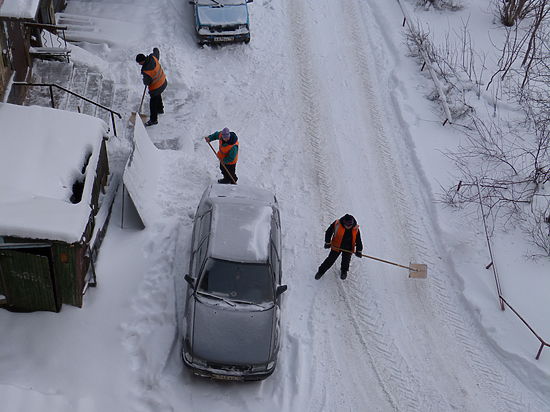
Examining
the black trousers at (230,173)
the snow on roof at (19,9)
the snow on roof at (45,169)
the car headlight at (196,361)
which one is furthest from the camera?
the black trousers at (230,173)

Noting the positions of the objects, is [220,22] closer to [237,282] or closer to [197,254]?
[197,254]

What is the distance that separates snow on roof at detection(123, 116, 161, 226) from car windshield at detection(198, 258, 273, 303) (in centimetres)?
228

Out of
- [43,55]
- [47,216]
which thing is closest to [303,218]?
[47,216]

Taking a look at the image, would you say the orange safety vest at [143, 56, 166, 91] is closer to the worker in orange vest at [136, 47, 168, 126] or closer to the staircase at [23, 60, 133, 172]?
the worker in orange vest at [136, 47, 168, 126]

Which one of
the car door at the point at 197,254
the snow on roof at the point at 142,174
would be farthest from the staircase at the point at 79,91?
the car door at the point at 197,254

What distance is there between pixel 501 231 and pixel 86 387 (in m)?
8.61

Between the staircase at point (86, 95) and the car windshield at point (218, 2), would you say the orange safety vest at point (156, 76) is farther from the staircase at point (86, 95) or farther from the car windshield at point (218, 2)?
the car windshield at point (218, 2)

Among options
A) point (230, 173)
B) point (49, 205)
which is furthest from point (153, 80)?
point (49, 205)

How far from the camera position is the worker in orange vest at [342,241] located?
1246cm

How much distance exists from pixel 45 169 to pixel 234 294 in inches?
148

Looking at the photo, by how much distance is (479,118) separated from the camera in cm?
1689

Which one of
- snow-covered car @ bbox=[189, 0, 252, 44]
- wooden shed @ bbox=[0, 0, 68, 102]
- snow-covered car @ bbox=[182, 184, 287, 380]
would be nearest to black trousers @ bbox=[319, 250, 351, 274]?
snow-covered car @ bbox=[182, 184, 287, 380]

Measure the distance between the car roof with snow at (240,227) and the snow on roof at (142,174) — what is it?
136 centimetres

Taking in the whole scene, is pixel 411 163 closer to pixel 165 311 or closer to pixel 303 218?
pixel 303 218
